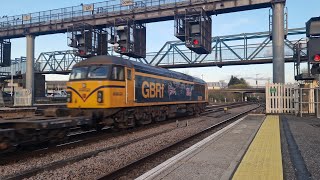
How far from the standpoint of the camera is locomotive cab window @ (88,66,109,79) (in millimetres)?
14883

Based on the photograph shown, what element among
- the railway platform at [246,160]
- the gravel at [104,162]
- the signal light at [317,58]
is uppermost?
the signal light at [317,58]

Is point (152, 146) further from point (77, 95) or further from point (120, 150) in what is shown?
point (77, 95)

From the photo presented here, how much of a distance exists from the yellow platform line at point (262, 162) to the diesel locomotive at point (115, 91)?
609 centimetres

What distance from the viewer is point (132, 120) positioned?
16.5m

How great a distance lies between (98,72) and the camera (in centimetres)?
1501

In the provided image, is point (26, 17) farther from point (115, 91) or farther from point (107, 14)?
point (115, 91)

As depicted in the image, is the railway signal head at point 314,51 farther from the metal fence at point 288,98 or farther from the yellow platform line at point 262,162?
the metal fence at point 288,98

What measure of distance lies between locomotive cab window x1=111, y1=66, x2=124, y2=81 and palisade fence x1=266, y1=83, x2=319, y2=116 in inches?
562

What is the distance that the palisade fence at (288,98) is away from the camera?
81.5 ft

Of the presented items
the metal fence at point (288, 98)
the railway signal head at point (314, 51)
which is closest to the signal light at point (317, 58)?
the railway signal head at point (314, 51)

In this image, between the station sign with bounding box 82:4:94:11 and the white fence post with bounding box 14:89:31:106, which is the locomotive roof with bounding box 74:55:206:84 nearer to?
the station sign with bounding box 82:4:94:11

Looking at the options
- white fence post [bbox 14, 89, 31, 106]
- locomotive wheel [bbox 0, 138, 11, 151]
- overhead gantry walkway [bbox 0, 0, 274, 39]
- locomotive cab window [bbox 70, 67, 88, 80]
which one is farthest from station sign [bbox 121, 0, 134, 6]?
locomotive wheel [bbox 0, 138, 11, 151]

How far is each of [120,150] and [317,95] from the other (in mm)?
14865

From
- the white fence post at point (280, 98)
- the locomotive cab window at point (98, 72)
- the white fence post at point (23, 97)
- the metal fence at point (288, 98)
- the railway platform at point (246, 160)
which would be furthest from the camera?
the white fence post at point (23, 97)
